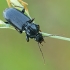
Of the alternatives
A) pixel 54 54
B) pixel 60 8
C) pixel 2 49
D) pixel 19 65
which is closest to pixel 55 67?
pixel 54 54

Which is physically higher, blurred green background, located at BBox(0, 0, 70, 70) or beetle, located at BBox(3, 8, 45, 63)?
beetle, located at BBox(3, 8, 45, 63)

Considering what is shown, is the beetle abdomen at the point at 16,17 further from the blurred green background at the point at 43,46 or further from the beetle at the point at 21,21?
the blurred green background at the point at 43,46

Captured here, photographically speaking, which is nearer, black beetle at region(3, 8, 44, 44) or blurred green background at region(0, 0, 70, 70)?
black beetle at region(3, 8, 44, 44)

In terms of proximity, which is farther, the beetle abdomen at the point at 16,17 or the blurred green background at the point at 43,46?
the blurred green background at the point at 43,46

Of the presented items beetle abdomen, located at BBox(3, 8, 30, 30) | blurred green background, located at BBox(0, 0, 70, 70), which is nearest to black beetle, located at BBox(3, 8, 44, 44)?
beetle abdomen, located at BBox(3, 8, 30, 30)

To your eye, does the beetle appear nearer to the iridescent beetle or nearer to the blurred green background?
the iridescent beetle

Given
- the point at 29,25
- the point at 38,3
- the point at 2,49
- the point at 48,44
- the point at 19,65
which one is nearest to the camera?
Result: the point at 29,25

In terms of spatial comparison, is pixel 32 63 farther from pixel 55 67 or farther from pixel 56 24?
pixel 56 24

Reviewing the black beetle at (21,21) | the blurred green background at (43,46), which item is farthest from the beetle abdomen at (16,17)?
the blurred green background at (43,46)
